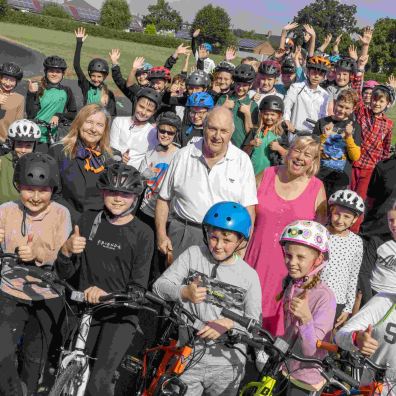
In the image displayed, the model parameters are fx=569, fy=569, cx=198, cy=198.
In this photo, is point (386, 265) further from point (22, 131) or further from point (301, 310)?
point (22, 131)

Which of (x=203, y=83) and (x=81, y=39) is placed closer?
(x=203, y=83)

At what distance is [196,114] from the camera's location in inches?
317

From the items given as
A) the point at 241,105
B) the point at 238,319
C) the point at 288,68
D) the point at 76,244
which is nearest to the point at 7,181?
the point at 76,244

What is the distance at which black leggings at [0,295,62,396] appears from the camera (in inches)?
191

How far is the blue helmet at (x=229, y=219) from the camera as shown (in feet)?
14.4

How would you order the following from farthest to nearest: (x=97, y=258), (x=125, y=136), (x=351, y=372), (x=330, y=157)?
(x=330, y=157)
(x=125, y=136)
(x=97, y=258)
(x=351, y=372)

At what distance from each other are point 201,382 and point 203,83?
6.18 metres

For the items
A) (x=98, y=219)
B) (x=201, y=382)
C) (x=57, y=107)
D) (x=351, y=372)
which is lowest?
(x=201, y=382)

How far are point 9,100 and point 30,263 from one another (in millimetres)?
4297

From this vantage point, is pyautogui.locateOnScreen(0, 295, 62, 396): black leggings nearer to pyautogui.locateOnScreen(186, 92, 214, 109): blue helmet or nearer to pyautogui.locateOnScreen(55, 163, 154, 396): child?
pyautogui.locateOnScreen(55, 163, 154, 396): child

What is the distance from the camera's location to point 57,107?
33.4 ft

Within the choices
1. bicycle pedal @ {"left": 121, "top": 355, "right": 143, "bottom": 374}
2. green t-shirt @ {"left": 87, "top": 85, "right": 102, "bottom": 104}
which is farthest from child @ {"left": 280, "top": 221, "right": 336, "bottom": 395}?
green t-shirt @ {"left": 87, "top": 85, "right": 102, "bottom": 104}

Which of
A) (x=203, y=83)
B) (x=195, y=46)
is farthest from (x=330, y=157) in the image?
(x=195, y=46)

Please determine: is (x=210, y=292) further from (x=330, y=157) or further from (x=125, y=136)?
(x=330, y=157)
